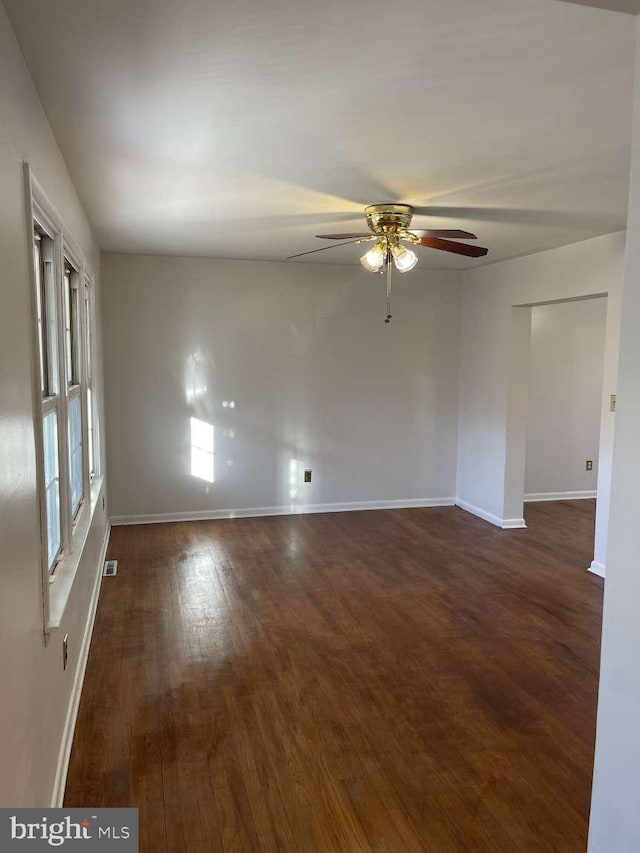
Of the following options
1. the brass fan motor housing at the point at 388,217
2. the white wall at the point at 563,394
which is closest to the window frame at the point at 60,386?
the brass fan motor housing at the point at 388,217

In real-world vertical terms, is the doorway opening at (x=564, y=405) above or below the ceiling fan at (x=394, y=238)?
below

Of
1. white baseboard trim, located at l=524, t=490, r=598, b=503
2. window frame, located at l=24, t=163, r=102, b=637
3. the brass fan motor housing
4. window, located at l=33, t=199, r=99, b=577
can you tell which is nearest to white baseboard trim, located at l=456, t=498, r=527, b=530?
white baseboard trim, located at l=524, t=490, r=598, b=503

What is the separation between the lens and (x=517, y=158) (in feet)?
8.81

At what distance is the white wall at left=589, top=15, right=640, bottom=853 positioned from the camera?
1393 millimetres

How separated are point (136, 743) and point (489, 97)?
2.70 m

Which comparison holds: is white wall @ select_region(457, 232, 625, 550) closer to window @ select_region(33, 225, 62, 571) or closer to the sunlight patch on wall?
the sunlight patch on wall

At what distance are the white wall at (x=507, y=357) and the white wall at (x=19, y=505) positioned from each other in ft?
12.3

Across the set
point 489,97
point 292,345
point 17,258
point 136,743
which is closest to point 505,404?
point 292,345

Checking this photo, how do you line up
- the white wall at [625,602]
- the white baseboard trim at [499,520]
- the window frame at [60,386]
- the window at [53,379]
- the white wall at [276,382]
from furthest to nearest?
the white baseboard trim at [499,520] → the white wall at [276,382] → the window at [53,379] → the window frame at [60,386] → the white wall at [625,602]

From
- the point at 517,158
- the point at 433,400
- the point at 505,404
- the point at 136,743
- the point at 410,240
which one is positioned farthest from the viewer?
the point at 433,400

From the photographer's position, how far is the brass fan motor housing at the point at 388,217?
350cm

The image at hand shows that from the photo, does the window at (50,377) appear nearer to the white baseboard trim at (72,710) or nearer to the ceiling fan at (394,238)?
the white baseboard trim at (72,710)

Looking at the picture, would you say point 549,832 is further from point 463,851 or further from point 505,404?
point 505,404

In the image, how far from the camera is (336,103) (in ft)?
6.98
